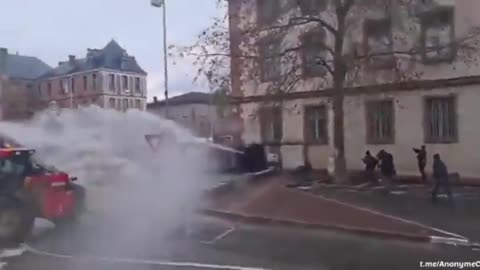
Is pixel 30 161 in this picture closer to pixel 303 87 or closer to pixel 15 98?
pixel 303 87

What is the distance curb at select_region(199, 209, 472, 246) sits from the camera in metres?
13.6

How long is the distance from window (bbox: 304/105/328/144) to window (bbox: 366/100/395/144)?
287cm

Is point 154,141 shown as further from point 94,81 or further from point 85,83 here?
point 85,83

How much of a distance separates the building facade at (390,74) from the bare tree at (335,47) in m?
0.06

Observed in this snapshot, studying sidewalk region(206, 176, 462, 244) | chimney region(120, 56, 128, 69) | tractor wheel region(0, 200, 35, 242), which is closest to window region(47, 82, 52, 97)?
chimney region(120, 56, 128, 69)

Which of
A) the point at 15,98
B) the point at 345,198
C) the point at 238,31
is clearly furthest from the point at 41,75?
the point at 345,198

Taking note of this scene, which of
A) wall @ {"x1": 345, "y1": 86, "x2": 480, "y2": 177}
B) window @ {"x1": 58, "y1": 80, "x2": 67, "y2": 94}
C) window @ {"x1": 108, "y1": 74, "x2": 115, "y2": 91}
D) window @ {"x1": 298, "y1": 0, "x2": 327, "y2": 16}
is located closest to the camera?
window @ {"x1": 298, "y1": 0, "x2": 327, "y2": 16}

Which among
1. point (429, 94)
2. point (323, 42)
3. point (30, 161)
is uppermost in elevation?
point (323, 42)

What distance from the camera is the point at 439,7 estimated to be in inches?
1175

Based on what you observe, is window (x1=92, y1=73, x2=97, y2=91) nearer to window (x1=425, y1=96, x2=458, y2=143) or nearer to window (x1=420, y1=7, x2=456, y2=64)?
window (x1=425, y1=96, x2=458, y2=143)

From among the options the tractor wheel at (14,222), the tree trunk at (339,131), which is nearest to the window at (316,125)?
the tree trunk at (339,131)

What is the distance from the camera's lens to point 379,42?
98.6 feet

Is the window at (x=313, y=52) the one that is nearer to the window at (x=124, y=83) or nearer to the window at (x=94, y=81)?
the window at (x=94, y=81)

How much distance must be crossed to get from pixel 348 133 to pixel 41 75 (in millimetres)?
80876
